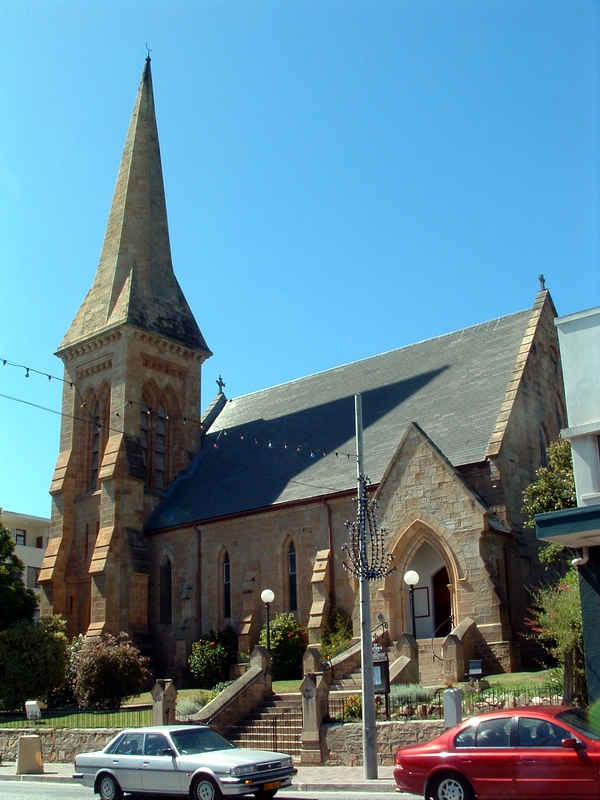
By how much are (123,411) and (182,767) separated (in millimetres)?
26412

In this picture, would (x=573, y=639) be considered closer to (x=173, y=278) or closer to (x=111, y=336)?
(x=111, y=336)

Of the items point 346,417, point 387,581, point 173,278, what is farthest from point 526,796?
point 173,278

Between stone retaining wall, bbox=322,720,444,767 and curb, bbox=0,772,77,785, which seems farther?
curb, bbox=0,772,77,785

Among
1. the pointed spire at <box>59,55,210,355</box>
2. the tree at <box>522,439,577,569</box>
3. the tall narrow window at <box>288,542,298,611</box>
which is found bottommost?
the tall narrow window at <box>288,542,298,611</box>

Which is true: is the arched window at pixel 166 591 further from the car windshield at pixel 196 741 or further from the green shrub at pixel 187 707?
the car windshield at pixel 196 741

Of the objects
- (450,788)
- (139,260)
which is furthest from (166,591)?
A: (450,788)

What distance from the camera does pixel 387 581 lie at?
2681cm

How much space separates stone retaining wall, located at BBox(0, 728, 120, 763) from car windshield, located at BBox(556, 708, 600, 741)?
1321 cm

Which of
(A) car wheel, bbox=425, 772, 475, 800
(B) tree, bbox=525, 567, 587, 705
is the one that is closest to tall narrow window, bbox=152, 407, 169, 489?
(B) tree, bbox=525, 567, 587, 705

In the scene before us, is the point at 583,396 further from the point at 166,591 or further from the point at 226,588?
the point at 166,591

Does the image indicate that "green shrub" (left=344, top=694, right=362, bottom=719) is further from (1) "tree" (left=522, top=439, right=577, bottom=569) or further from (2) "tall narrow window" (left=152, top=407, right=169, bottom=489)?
(2) "tall narrow window" (left=152, top=407, right=169, bottom=489)

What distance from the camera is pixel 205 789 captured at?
13812 mm

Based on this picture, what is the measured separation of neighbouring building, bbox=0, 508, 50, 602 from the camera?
62.7 meters

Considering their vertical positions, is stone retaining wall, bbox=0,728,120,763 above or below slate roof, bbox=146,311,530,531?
below
